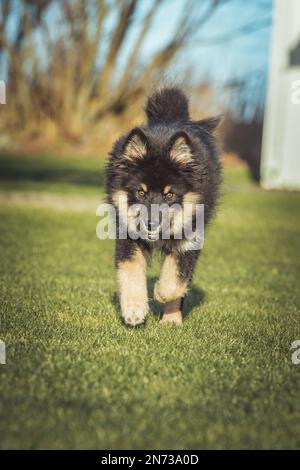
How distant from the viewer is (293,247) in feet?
26.0

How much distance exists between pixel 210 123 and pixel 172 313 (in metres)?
1.69

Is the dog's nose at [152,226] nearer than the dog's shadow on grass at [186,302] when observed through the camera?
Yes

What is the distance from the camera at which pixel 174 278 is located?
3.73 metres

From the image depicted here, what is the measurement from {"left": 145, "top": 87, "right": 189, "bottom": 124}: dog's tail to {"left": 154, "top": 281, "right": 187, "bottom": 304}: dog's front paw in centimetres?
147

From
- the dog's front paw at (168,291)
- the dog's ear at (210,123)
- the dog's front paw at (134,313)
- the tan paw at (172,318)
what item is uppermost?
the dog's ear at (210,123)

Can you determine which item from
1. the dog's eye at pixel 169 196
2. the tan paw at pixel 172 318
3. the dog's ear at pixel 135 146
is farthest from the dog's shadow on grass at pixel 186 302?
the dog's ear at pixel 135 146

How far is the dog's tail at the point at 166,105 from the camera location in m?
4.59

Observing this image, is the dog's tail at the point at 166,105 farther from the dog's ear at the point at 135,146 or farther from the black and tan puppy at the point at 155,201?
the dog's ear at the point at 135,146

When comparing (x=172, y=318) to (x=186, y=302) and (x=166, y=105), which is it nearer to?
(x=186, y=302)

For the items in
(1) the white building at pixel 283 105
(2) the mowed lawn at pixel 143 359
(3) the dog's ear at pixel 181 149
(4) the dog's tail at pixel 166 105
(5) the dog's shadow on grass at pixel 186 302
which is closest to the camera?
(2) the mowed lawn at pixel 143 359

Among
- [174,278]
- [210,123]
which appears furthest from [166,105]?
[174,278]
